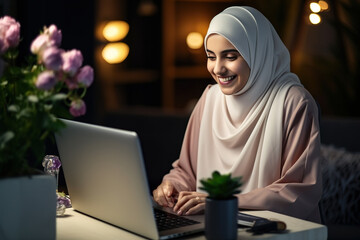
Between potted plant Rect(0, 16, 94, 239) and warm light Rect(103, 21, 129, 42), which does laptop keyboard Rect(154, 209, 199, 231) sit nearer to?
potted plant Rect(0, 16, 94, 239)

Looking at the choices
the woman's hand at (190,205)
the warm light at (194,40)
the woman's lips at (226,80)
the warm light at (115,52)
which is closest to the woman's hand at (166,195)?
the woman's hand at (190,205)

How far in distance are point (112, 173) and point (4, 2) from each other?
→ 2.81m

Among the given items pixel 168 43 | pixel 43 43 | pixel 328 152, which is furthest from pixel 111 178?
pixel 168 43

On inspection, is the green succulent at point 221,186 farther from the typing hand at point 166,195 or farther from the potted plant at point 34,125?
the typing hand at point 166,195

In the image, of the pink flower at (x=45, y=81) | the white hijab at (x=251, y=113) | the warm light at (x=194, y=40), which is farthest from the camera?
the warm light at (x=194, y=40)

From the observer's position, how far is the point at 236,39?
2.30 meters

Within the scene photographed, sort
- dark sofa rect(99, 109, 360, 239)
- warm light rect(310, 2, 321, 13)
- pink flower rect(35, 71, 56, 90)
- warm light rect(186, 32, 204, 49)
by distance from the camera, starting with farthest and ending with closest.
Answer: warm light rect(186, 32, 204, 49)
dark sofa rect(99, 109, 360, 239)
warm light rect(310, 2, 321, 13)
pink flower rect(35, 71, 56, 90)

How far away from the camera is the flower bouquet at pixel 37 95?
1478mm

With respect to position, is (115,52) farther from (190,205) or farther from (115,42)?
(190,205)

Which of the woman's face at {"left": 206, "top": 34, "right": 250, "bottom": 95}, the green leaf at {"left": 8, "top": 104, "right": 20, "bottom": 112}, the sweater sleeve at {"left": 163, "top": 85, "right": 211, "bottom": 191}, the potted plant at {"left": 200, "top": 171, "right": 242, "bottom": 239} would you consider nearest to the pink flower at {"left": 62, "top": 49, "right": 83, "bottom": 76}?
Result: the green leaf at {"left": 8, "top": 104, "right": 20, "bottom": 112}

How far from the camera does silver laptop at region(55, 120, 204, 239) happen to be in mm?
1567

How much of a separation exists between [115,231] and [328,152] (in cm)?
189

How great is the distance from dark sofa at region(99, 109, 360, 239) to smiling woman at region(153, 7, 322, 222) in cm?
99

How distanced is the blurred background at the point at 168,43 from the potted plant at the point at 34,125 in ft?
5.81
